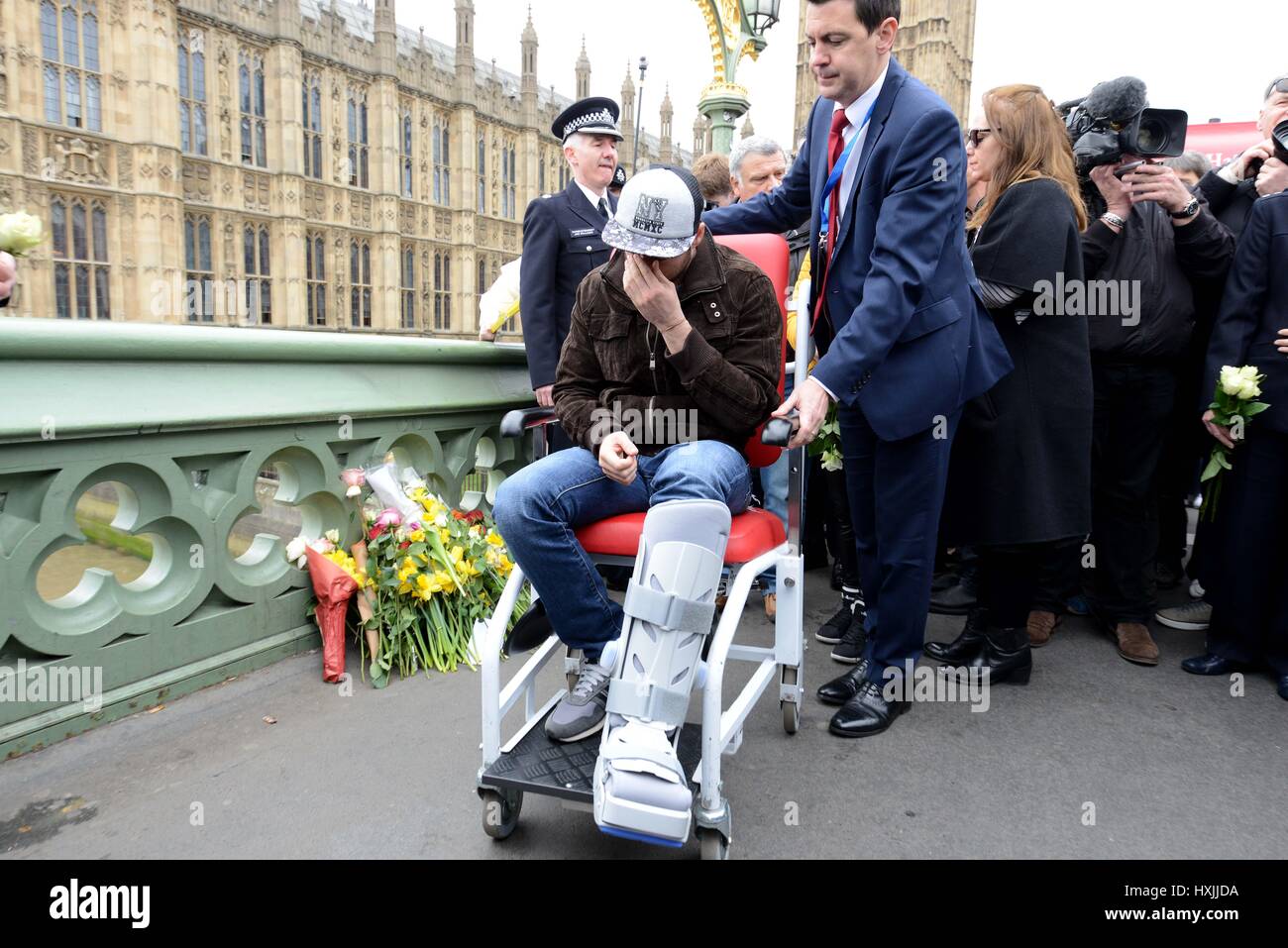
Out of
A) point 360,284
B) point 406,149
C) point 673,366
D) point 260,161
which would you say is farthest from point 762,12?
point 406,149

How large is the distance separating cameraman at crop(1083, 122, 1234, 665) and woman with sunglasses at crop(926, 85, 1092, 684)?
418 mm

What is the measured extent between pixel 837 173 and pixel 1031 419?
1.12 metres

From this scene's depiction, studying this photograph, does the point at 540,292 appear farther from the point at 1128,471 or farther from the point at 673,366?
the point at 1128,471

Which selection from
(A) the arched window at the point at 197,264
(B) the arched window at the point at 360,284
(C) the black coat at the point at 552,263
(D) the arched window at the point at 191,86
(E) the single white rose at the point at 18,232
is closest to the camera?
(E) the single white rose at the point at 18,232

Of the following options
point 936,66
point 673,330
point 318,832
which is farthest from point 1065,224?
point 936,66

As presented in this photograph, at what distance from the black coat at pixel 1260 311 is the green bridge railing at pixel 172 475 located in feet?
10.3

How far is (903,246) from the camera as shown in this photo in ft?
7.88

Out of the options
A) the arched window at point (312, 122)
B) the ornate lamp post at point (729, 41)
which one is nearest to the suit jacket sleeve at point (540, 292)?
the ornate lamp post at point (729, 41)

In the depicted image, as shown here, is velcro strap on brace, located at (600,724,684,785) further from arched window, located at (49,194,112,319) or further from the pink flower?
arched window, located at (49,194,112,319)

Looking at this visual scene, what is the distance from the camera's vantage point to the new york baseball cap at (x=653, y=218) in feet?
7.02

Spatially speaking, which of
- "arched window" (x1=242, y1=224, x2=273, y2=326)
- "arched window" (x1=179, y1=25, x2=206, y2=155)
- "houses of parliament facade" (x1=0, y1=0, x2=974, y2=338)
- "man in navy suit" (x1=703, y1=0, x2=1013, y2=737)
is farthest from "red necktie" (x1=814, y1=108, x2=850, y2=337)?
"arched window" (x1=179, y1=25, x2=206, y2=155)

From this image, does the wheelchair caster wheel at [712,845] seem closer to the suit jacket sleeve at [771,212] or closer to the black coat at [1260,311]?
the suit jacket sleeve at [771,212]

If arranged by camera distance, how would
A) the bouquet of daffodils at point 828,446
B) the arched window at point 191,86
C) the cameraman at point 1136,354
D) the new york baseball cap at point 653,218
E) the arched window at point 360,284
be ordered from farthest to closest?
1. the arched window at point 360,284
2. the arched window at point 191,86
3. the bouquet of daffodils at point 828,446
4. the cameraman at point 1136,354
5. the new york baseball cap at point 653,218

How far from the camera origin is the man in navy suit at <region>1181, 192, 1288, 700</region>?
10.1 ft
